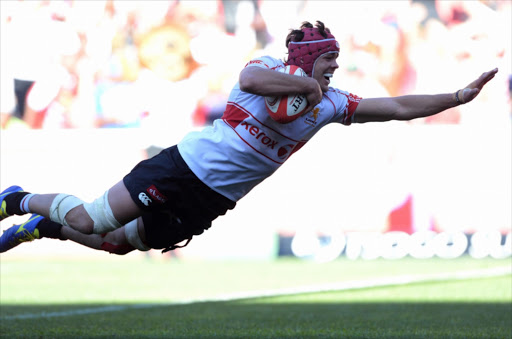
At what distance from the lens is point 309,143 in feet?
53.3

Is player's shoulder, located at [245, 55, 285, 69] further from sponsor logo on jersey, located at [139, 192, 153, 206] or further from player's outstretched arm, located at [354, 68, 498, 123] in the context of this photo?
sponsor logo on jersey, located at [139, 192, 153, 206]

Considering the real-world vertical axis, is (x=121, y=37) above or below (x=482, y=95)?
above

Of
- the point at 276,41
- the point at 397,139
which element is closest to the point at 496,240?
the point at 397,139

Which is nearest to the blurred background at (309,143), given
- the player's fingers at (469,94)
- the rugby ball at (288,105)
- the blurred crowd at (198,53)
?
the blurred crowd at (198,53)

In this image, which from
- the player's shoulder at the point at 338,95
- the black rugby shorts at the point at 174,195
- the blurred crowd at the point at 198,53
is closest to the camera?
the black rugby shorts at the point at 174,195

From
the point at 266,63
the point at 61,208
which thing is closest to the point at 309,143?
the point at 61,208

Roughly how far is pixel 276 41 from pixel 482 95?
435 cm

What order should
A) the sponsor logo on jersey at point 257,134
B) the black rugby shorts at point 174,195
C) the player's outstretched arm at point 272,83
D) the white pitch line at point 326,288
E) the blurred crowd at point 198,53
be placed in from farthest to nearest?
the blurred crowd at point 198,53, the white pitch line at point 326,288, the black rugby shorts at point 174,195, the sponsor logo on jersey at point 257,134, the player's outstretched arm at point 272,83

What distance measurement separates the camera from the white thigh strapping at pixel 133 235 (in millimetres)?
5891

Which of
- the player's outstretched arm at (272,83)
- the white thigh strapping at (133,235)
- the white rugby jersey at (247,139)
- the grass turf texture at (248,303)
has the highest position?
the player's outstretched arm at (272,83)

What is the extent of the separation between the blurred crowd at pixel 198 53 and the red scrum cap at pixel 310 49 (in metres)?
11.8

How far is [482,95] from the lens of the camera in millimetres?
16984

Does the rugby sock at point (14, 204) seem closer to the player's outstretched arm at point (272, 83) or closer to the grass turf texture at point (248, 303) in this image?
the grass turf texture at point (248, 303)

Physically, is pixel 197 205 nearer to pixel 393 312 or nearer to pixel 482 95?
pixel 393 312
